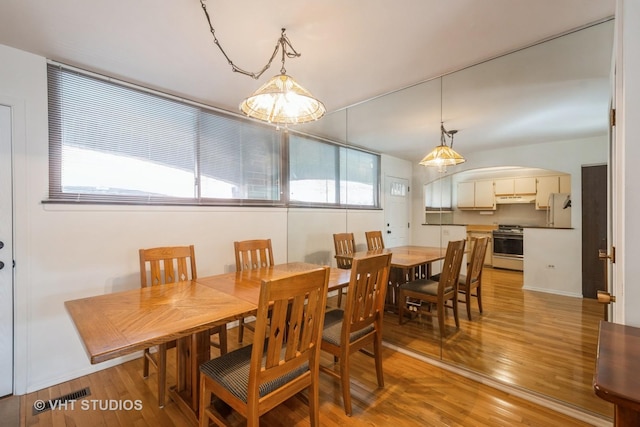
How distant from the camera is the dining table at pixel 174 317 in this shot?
110 centimetres

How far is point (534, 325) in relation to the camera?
8.16ft

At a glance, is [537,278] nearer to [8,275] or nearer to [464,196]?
[464,196]

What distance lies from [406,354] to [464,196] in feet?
5.68

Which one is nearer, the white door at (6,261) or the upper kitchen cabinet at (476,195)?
the white door at (6,261)

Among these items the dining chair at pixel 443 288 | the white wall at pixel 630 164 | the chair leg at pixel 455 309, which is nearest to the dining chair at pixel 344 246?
the dining chair at pixel 443 288

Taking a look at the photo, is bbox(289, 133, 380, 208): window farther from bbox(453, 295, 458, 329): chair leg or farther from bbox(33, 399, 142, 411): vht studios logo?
bbox(33, 399, 142, 411): vht studios logo

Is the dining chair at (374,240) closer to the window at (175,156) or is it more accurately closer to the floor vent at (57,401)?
the window at (175,156)

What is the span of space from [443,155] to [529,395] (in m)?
1.97

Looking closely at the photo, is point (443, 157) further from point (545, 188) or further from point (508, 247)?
point (508, 247)

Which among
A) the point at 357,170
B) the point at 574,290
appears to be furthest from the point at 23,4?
the point at 574,290

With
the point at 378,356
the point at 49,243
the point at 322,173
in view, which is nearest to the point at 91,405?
the point at 49,243

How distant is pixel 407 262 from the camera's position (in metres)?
2.58

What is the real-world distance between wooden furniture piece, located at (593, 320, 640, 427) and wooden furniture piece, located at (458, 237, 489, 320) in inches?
72.3

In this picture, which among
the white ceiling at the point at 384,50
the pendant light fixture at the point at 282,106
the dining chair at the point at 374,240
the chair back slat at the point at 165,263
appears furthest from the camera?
the dining chair at the point at 374,240
